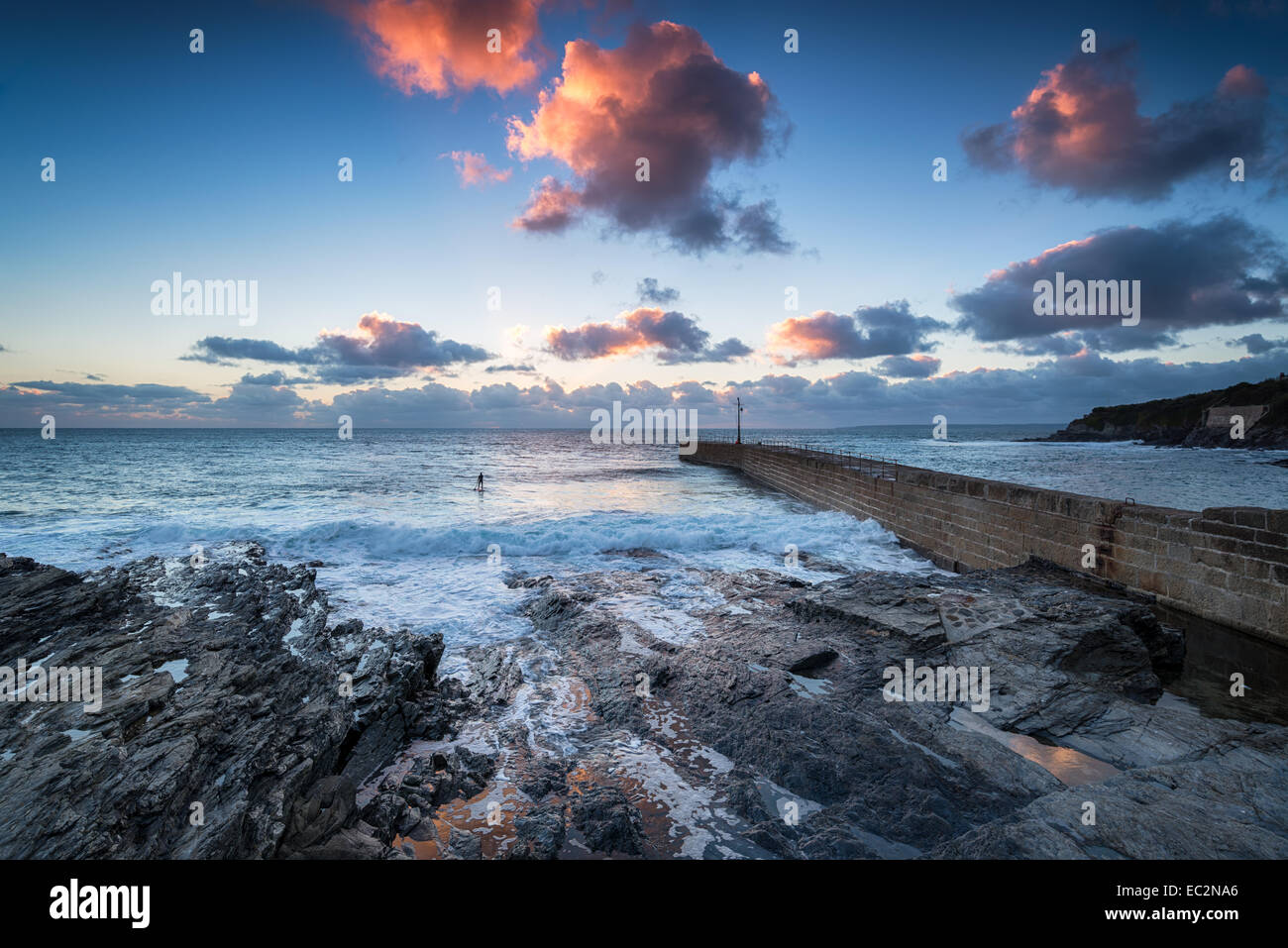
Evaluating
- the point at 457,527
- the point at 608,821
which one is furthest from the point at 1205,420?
the point at 608,821

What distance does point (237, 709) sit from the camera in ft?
17.0

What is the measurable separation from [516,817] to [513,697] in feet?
7.97

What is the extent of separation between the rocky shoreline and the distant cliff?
75.3 m

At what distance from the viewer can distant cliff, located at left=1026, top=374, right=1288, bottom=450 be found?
2579 inches

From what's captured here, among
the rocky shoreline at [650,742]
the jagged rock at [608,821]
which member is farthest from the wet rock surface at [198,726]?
the jagged rock at [608,821]

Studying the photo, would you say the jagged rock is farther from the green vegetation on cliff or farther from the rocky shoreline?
the green vegetation on cliff

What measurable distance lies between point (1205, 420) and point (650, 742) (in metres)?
109

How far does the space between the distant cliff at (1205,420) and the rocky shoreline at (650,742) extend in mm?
75321

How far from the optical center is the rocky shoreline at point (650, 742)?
3703mm

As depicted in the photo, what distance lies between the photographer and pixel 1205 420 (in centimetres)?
7431

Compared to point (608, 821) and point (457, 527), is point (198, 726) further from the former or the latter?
point (457, 527)

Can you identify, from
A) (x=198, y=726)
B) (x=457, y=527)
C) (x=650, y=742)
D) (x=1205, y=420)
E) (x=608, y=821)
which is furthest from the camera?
(x=1205, y=420)

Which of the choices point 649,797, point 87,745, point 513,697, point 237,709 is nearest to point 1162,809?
point 649,797

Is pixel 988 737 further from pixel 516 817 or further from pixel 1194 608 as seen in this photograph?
pixel 1194 608
